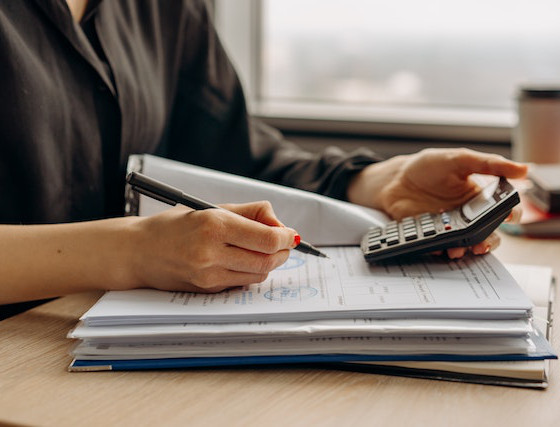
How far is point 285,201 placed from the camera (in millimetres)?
830

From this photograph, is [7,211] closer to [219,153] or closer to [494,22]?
[219,153]

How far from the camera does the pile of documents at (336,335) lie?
1.85ft

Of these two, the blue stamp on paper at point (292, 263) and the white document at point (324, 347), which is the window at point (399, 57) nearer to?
the blue stamp on paper at point (292, 263)

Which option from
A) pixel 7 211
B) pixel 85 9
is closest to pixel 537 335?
pixel 7 211

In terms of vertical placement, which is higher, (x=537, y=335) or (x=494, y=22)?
(x=494, y=22)

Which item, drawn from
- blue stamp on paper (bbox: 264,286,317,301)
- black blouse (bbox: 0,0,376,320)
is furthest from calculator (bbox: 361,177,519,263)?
black blouse (bbox: 0,0,376,320)

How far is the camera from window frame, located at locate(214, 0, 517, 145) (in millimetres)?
1524

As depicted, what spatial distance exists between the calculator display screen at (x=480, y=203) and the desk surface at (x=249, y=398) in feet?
0.65

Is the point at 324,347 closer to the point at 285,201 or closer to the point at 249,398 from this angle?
the point at 249,398

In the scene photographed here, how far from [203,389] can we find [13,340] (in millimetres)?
198

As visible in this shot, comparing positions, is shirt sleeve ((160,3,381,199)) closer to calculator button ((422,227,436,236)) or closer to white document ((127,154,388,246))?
white document ((127,154,388,246))

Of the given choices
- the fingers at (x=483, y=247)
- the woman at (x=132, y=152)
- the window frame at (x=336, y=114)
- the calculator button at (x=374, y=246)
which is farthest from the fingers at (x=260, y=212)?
the window frame at (x=336, y=114)

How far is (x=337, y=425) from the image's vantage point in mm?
493

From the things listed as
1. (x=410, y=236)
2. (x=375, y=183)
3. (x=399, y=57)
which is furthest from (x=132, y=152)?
(x=399, y=57)
